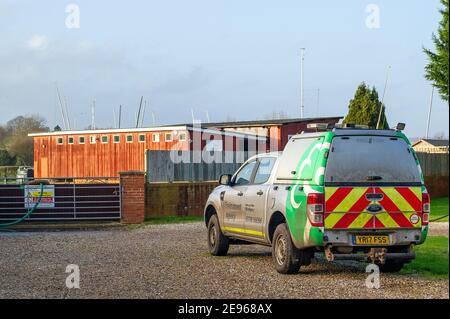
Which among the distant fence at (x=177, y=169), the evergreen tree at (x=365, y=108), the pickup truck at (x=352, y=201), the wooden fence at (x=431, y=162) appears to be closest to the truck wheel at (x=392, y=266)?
the pickup truck at (x=352, y=201)

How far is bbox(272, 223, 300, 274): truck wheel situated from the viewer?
10.6 meters

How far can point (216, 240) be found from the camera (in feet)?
44.6

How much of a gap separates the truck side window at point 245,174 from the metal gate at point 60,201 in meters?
9.98

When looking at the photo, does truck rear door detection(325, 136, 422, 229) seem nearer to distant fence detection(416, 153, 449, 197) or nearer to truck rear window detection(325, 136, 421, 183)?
truck rear window detection(325, 136, 421, 183)

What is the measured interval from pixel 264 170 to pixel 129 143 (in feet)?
102

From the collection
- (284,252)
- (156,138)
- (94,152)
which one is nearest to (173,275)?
(284,252)

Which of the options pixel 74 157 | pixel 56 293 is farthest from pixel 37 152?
pixel 56 293

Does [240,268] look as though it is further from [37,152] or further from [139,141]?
[37,152]

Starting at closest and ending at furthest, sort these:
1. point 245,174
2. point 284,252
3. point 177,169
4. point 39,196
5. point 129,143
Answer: point 284,252
point 245,174
point 39,196
point 177,169
point 129,143

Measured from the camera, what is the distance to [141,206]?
22.6 metres

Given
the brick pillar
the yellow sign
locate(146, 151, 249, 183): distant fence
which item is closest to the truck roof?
the brick pillar

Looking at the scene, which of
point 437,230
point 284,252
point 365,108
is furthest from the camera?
point 365,108

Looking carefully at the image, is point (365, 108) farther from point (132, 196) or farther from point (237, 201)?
point (237, 201)

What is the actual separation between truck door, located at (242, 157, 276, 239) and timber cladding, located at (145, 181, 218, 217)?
11276 millimetres
